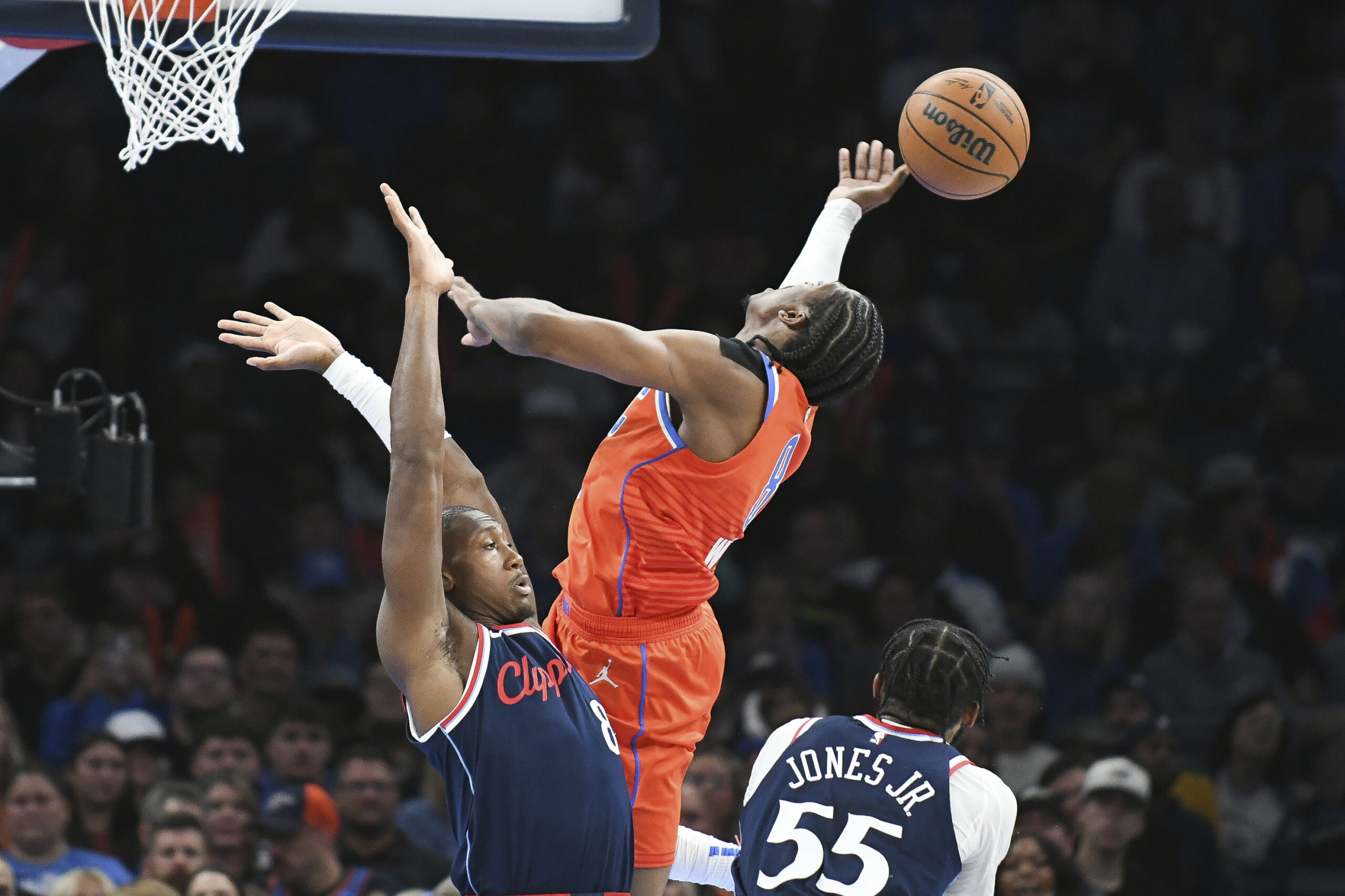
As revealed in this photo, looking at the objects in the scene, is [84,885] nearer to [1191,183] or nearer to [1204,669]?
[1204,669]

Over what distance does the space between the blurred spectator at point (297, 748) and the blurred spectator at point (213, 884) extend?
1.07m

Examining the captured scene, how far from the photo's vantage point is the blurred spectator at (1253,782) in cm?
787

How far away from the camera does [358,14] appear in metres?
4.72

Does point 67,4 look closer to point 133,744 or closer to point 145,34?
point 145,34

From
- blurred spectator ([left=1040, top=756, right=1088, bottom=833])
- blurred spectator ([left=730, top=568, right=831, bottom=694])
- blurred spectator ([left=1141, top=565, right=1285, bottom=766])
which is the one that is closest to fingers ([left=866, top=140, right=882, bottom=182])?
blurred spectator ([left=1040, top=756, right=1088, bottom=833])

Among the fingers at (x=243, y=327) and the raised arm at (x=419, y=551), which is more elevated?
the fingers at (x=243, y=327)

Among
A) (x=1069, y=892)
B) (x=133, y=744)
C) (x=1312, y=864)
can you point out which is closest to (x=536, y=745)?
(x=1069, y=892)

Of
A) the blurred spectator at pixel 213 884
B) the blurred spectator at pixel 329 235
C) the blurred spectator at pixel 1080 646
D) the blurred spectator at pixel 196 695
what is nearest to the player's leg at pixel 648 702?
the blurred spectator at pixel 213 884

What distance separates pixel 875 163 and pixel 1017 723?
3.31 metres

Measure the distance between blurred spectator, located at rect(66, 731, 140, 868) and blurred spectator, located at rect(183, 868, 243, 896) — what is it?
3.31 feet

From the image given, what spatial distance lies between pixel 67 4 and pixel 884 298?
641cm

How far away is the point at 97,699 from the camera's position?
7.80m

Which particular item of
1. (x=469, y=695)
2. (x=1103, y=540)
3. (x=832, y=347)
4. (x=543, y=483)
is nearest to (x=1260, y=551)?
(x=1103, y=540)

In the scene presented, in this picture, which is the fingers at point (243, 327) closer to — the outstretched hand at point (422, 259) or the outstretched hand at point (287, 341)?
the outstretched hand at point (287, 341)
